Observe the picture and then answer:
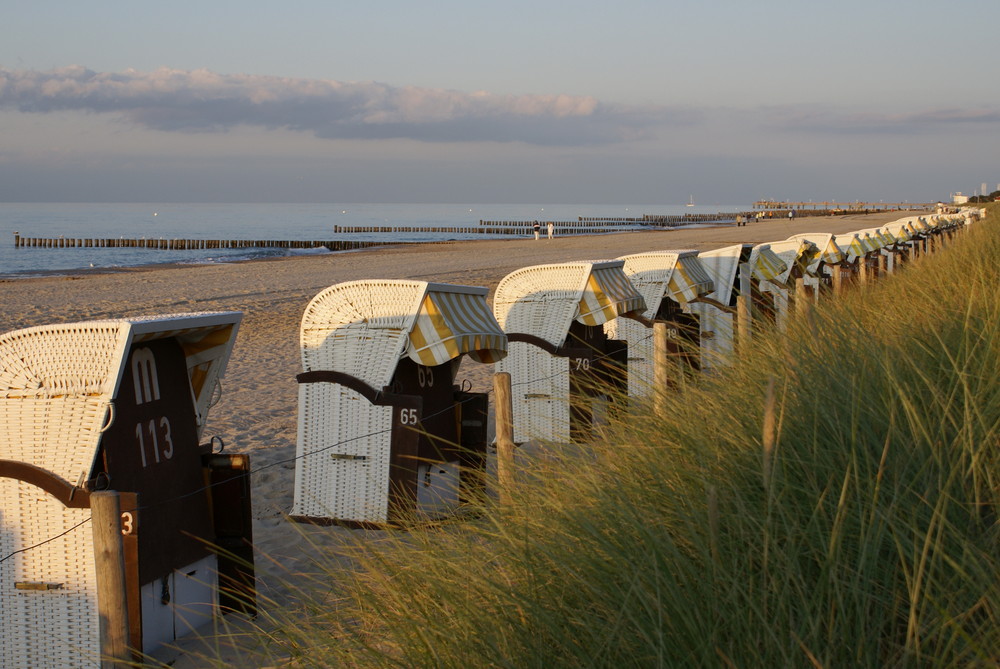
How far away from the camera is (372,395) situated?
5629 millimetres

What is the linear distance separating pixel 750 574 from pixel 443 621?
822 millimetres

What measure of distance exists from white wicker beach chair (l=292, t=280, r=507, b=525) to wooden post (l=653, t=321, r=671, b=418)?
1.07 m

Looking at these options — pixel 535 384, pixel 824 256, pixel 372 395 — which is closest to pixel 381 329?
pixel 372 395

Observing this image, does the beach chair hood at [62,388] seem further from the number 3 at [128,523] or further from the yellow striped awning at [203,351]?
the yellow striped awning at [203,351]

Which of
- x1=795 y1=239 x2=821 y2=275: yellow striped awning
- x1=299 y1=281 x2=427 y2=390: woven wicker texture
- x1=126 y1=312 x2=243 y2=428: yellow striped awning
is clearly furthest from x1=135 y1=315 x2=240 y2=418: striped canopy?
x1=795 y1=239 x2=821 y2=275: yellow striped awning

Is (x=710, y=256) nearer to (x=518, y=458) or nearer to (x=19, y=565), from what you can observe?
(x=518, y=458)

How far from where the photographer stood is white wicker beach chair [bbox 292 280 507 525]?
5.60 m

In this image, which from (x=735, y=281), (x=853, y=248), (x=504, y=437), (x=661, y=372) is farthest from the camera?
(x=853, y=248)

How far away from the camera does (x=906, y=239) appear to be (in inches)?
895

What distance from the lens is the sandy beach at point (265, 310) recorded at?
6.00 m

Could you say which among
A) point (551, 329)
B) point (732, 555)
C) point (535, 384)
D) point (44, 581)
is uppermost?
point (551, 329)

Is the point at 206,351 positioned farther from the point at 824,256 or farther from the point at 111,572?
the point at 824,256

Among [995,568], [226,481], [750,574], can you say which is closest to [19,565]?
[226,481]

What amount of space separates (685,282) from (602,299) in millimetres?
2036
